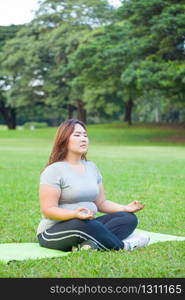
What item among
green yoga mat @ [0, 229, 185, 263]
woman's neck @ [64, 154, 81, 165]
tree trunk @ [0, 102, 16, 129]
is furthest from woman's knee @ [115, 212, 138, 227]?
tree trunk @ [0, 102, 16, 129]

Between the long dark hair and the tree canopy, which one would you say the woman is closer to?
the long dark hair

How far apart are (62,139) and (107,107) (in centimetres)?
3497

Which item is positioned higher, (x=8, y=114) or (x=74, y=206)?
(x=74, y=206)

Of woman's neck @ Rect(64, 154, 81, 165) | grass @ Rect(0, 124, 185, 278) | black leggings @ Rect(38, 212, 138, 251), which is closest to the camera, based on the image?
grass @ Rect(0, 124, 185, 278)

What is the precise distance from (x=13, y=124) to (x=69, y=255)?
4702 centimetres

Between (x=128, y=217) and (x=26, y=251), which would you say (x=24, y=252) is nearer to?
(x=26, y=251)

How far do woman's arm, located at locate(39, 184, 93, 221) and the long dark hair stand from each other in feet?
1.05

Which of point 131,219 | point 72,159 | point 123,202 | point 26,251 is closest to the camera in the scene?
point 26,251

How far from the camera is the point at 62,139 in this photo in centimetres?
505

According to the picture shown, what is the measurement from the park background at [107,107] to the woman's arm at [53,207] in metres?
0.33

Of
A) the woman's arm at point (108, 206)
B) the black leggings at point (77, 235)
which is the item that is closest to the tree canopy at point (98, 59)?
the woman's arm at point (108, 206)

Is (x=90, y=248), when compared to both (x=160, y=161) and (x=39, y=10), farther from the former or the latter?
(x=39, y=10)

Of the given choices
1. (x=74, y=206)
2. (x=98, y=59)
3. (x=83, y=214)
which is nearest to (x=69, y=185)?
(x=74, y=206)

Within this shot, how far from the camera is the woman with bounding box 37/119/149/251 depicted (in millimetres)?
4836
